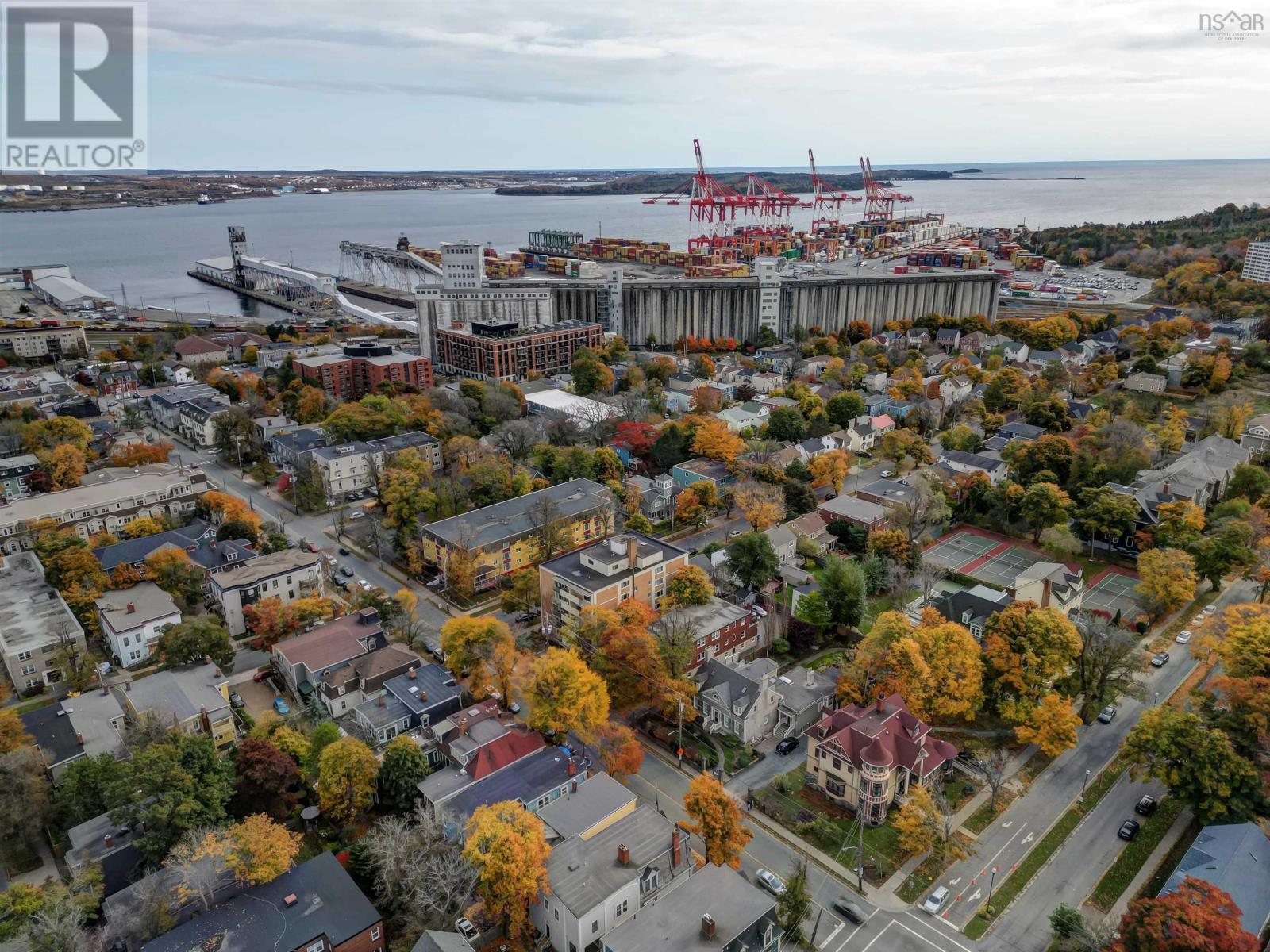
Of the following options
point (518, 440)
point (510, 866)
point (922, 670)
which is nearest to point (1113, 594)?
point (922, 670)

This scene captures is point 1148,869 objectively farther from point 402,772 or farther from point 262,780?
point 262,780

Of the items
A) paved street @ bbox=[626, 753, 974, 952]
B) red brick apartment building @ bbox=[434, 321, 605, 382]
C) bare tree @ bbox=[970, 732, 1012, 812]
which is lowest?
paved street @ bbox=[626, 753, 974, 952]

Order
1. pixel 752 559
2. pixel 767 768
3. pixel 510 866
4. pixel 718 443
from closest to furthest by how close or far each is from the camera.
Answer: pixel 510 866, pixel 767 768, pixel 752 559, pixel 718 443

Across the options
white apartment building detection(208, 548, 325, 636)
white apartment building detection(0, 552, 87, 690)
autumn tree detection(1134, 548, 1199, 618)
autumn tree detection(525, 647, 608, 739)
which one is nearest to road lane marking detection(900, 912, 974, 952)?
autumn tree detection(525, 647, 608, 739)

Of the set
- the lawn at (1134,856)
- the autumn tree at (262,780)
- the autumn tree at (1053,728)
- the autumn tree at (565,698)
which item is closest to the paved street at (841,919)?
the autumn tree at (565,698)

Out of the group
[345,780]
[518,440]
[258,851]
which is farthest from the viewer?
[518,440]

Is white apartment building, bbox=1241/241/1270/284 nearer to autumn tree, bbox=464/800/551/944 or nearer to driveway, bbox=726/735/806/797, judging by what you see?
driveway, bbox=726/735/806/797

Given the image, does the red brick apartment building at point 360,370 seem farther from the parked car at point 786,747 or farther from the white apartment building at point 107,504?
the parked car at point 786,747
